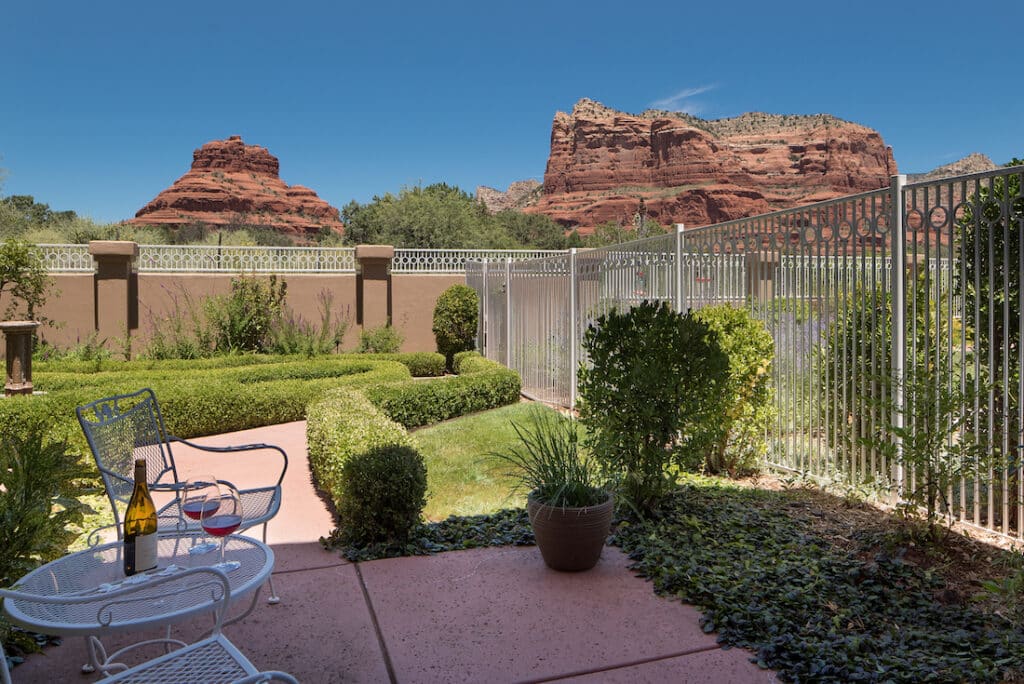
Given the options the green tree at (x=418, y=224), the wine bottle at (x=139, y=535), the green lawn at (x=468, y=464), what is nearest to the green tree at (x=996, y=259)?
the green lawn at (x=468, y=464)

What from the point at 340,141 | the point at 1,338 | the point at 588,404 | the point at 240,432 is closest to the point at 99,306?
the point at 1,338

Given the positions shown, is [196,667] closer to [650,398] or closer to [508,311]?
[650,398]

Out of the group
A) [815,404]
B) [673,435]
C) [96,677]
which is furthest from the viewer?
[815,404]

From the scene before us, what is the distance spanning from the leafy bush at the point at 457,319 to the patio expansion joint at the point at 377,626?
10.7 meters

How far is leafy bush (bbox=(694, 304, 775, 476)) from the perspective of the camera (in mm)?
5547

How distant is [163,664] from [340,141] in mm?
68280

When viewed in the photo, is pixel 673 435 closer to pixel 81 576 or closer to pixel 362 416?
pixel 362 416

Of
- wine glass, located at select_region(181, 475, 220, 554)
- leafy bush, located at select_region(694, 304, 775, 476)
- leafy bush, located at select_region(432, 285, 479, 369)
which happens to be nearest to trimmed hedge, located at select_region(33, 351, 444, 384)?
leafy bush, located at select_region(432, 285, 479, 369)

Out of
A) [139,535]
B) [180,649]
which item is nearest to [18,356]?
[139,535]

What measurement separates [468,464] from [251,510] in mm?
3090

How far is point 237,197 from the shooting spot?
70.0 metres

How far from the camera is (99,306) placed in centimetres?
1382

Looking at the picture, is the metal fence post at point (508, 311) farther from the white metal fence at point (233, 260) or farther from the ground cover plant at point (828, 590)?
the ground cover plant at point (828, 590)

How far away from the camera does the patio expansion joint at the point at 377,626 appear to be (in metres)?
2.63
